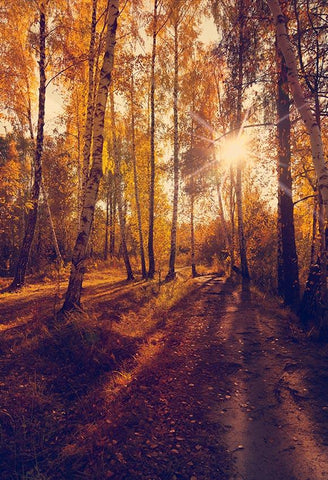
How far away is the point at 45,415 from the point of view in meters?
3.32

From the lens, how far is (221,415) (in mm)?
3553

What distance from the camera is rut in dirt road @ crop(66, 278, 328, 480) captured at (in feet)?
8.93

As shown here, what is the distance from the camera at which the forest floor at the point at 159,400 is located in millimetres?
2721

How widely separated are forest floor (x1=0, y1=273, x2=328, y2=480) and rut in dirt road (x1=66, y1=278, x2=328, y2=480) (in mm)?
14

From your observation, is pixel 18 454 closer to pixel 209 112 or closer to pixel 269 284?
pixel 269 284

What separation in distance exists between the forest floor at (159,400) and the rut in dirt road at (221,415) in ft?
0.05

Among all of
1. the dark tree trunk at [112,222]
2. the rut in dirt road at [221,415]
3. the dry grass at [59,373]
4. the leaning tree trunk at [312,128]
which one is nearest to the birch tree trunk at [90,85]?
the dry grass at [59,373]

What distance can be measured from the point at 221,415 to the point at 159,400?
0.82m

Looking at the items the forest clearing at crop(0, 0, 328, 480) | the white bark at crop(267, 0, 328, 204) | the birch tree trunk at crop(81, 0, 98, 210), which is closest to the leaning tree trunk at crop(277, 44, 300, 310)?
the forest clearing at crop(0, 0, 328, 480)

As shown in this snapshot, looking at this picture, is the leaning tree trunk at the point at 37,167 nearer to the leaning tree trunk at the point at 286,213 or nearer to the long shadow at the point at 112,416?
the long shadow at the point at 112,416

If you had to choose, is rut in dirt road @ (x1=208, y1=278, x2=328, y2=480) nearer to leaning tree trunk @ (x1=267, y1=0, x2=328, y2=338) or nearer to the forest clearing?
the forest clearing

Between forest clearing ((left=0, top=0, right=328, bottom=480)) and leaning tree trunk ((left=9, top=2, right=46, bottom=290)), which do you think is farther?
leaning tree trunk ((left=9, top=2, right=46, bottom=290))

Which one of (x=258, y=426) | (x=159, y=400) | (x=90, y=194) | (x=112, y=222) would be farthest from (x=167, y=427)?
(x=112, y=222)

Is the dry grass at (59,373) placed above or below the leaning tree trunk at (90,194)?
below
